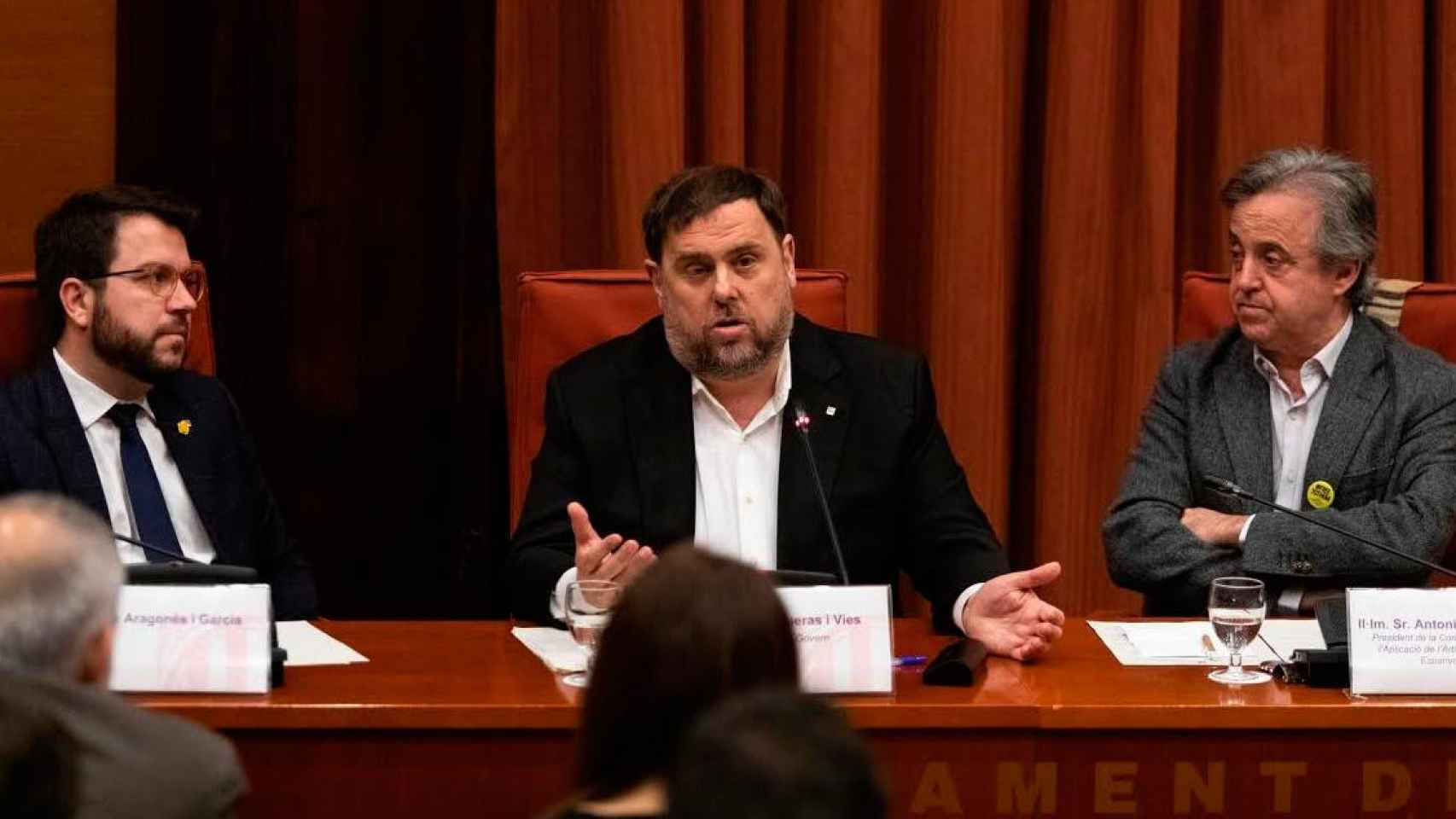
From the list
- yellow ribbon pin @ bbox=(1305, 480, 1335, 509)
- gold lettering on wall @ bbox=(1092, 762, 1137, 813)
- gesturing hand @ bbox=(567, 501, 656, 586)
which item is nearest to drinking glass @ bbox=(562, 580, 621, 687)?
gesturing hand @ bbox=(567, 501, 656, 586)

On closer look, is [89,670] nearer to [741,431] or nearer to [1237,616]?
[1237,616]

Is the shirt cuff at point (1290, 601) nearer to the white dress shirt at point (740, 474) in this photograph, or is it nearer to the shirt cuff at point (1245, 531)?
the shirt cuff at point (1245, 531)

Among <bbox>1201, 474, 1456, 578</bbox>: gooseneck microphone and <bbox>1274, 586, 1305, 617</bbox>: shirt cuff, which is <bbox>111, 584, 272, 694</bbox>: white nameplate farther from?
<bbox>1274, 586, 1305, 617</bbox>: shirt cuff

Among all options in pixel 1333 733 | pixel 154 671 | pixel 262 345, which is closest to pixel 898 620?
pixel 1333 733

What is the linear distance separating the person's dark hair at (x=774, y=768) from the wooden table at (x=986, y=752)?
58.1 inches

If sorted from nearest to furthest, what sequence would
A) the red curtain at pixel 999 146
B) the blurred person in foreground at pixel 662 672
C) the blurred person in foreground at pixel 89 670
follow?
the blurred person in foreground at pixel 662 672
the blurred person in foreground at pixel 89 670
the red curtain at pixel 999 146

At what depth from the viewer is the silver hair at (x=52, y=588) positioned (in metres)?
1.83

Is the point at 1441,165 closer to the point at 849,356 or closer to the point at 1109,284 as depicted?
the point at 1109,284

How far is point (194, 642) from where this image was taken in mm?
2854

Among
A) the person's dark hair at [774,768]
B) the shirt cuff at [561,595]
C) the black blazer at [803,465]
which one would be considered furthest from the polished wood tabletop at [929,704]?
the person's dark hair at [774,768]

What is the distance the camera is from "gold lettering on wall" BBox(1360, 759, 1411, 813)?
2.89 meters

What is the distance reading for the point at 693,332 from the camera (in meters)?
3.69

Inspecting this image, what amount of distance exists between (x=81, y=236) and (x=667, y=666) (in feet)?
8.33

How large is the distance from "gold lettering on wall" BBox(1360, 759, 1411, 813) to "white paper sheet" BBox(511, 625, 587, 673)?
1.07 m
